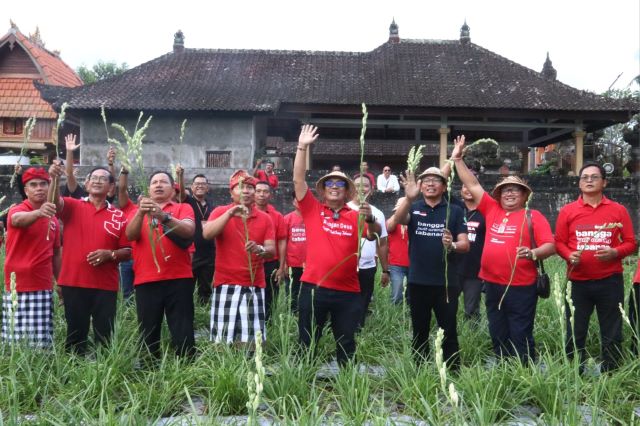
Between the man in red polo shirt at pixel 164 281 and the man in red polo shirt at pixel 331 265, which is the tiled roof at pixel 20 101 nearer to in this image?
the man in red polo shirt at pixel 164 281

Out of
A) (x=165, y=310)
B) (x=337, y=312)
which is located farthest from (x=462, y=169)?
(x=165, y=310)

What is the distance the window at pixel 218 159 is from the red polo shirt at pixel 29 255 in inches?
576

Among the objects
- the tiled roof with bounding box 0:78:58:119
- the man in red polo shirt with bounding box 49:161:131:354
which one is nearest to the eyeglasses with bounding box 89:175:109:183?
the man in red polo shirt with bounding box 49:161:131:354

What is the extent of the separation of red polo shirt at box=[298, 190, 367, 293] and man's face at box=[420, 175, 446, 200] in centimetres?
66

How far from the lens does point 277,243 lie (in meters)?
5.88

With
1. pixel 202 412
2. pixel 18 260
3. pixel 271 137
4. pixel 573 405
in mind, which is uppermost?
pixel 271 137

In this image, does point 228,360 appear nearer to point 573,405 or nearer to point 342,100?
point 573,405

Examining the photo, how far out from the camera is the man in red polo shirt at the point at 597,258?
15.2 feet

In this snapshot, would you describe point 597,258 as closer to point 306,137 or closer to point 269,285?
point 306,137

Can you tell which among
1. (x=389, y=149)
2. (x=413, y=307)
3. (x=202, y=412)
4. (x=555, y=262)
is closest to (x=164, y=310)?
(x=202, y=412)

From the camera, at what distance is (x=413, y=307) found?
185 inches

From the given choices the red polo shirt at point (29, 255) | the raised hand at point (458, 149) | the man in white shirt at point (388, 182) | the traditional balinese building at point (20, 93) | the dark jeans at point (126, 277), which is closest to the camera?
the raised hand at point (458, 149)

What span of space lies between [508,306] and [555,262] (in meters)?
6.30

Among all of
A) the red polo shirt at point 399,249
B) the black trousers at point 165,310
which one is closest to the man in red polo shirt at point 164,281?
the black trousers at point 165,310
